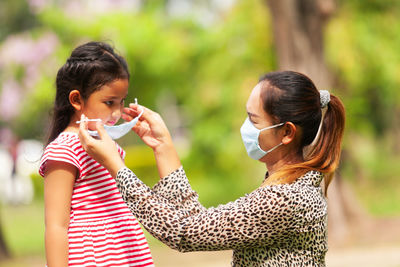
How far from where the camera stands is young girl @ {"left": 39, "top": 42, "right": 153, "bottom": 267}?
94.1 inches

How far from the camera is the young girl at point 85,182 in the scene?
239 cm

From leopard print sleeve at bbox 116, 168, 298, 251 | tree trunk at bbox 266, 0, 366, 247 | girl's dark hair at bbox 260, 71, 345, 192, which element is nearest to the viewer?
leopard print sleeve at bbox 116, 168, 298, 251

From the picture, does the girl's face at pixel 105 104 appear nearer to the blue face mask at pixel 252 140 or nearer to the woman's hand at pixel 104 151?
the woman's hand at pixel 104 151

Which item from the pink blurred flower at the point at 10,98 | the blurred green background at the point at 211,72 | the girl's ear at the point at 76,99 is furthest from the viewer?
the pink blurred flower at the point at 10,98

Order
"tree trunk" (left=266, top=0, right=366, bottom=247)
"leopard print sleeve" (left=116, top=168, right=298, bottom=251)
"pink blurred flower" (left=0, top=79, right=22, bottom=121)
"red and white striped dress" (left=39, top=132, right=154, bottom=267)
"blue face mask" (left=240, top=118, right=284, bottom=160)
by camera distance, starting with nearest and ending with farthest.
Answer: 1. "leopard print sleeve" (left=116, top=168, right=298, bottom=251)
2. "blue face mask" (left=240, top=118, right=284, bottom=160)
3. "red and white striped dress" (left=39, top=132, right=154, bottom=267)
4. "tree trunk" (left=266, top=0, right=366, bottom=247)
5. "pink blurred flower" (left=0, top=79, right=22, bottom=121)

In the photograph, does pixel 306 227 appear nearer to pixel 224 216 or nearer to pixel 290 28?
pixel 224 216

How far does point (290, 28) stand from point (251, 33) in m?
4.50

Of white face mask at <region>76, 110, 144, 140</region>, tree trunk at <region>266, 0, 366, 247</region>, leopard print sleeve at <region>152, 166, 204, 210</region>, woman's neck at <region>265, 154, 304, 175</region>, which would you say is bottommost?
leopard print sleeve at <region>152, 166, 204, 210</region>

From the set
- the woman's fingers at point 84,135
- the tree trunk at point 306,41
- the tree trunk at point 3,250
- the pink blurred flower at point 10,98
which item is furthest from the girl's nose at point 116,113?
the pink blurred flower at point 10,98

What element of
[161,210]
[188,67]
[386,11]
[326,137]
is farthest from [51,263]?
[188,67]

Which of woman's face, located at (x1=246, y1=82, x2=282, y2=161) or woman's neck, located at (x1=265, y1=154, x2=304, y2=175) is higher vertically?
woman's face, located at (x1=246, y1=82, x2=282, y2=161)

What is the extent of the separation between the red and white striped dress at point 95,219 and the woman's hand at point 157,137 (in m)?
0.23

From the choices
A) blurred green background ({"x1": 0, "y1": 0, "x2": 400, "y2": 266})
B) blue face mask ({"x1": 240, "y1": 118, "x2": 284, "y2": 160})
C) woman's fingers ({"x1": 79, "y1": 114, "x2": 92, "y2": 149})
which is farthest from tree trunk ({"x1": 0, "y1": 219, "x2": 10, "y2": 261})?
blue face mask ({"x1": 240, "y1": 118, "x2": 284, "y2": 160})

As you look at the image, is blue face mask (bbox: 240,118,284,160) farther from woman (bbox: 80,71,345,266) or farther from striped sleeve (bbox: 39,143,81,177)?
striped sleeve (bbox: 39,143,81,177)
